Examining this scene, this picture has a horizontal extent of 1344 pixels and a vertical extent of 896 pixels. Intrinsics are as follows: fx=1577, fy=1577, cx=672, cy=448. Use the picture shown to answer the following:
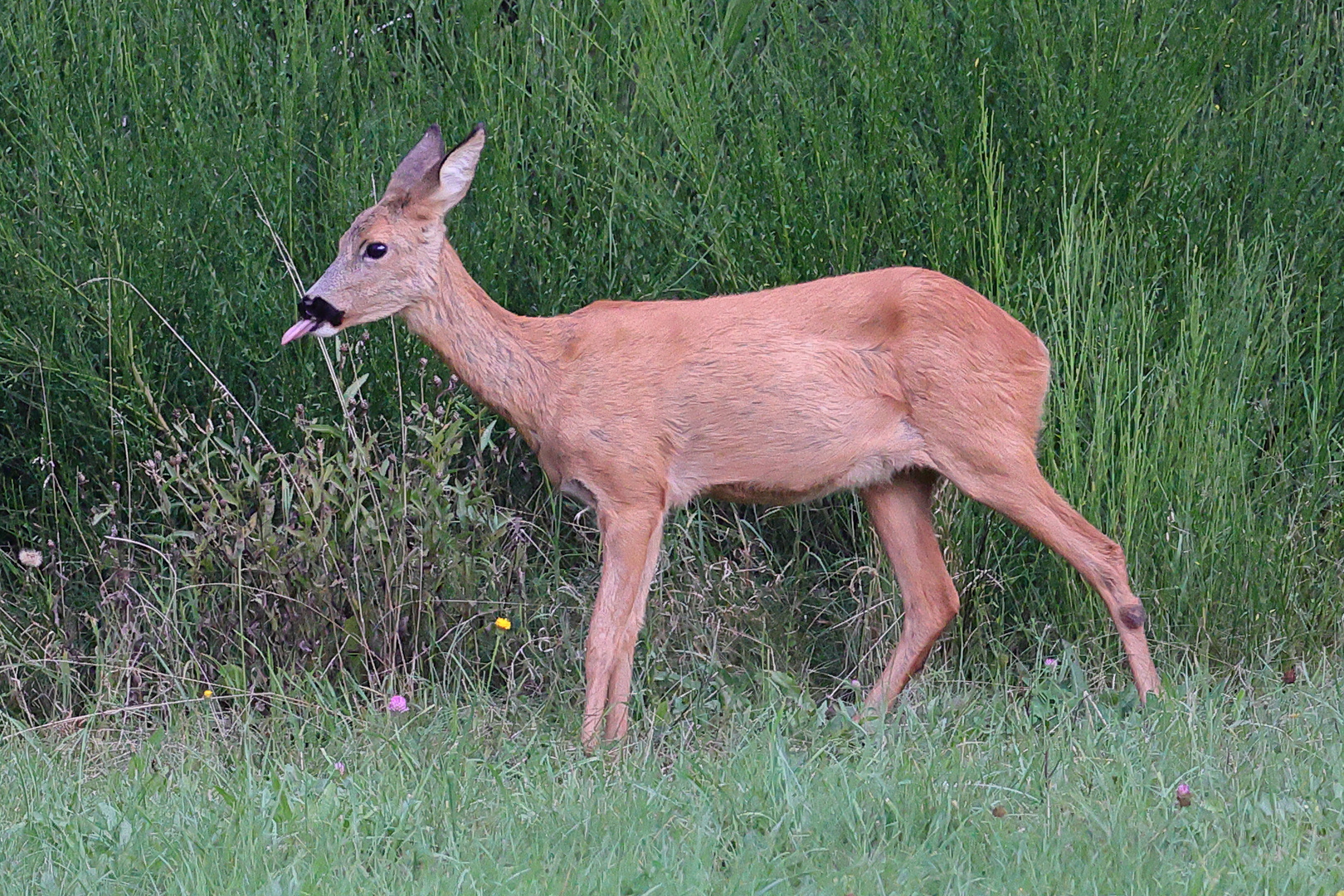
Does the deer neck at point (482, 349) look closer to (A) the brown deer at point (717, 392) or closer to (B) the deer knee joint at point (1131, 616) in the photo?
(A) the brown deer at point (717, 392)

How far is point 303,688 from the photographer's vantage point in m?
5.29

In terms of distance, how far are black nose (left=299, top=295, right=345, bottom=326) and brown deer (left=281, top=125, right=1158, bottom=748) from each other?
0.02 metres

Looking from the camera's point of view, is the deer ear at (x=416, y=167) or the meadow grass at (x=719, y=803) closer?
the meadow grass at (x=719, y=803)

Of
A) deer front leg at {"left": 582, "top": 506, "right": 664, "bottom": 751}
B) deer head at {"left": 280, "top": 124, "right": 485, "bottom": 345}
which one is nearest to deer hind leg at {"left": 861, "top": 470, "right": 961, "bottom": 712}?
deer front leg at {"left": 582, "top": 506, "right": 664, "bottom": 751}

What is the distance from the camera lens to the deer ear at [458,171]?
494cm

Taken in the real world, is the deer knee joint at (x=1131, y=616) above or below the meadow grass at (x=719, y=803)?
below

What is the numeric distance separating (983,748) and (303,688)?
228 cm

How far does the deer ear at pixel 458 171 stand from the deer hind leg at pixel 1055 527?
1.82 m

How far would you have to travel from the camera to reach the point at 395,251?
16.3 feet

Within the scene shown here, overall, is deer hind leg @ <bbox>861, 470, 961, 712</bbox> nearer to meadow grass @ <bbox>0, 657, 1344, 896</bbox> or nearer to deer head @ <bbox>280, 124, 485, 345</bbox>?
meadow grass @ <bbox>0, 657, 1344, 896</bbox>

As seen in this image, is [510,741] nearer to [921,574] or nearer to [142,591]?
[921,574]

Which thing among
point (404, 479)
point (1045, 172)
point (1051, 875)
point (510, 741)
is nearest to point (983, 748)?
point (1051, 875)

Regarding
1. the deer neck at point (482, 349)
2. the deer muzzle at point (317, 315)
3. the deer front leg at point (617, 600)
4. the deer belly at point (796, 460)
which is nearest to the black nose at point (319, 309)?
the deer muzzle at point (317, 315)

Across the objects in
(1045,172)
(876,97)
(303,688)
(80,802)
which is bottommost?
(303,688)
